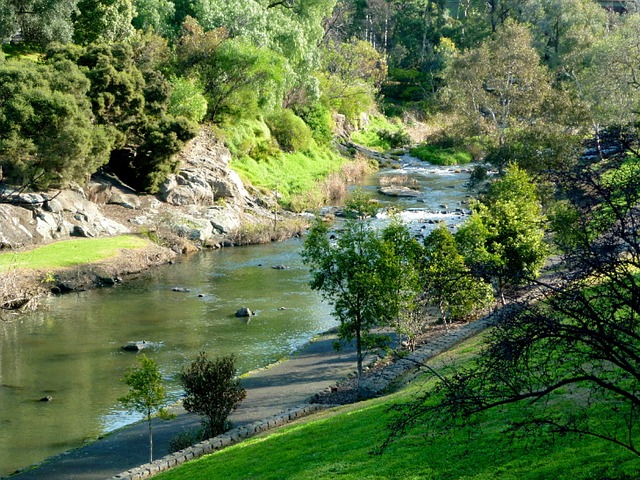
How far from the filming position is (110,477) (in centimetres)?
2422

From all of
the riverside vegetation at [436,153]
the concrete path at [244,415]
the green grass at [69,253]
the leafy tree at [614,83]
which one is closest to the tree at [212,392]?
Answer: the concrete path at [244,415]

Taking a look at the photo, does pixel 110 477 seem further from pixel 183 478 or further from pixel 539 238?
pixel 539 238

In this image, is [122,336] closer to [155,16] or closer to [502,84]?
[155,16]

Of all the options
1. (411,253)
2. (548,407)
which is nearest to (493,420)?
(548,407)

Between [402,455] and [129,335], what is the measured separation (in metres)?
23.7

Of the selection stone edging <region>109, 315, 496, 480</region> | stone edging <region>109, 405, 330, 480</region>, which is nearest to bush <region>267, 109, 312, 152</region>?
stone edging <region>109, 315, 496, 480</region>

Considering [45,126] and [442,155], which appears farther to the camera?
[442,155]

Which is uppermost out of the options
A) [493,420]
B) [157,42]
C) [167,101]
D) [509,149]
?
[157,42]

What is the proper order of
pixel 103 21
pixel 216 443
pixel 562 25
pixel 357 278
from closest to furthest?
pixel 216 443 < pixel 357 278 < pixel 103 21 < pixel 562 25

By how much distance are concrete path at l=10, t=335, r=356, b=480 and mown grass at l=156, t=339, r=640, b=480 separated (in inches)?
157

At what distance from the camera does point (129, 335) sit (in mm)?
40688

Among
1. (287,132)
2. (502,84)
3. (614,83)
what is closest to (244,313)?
(614,83)

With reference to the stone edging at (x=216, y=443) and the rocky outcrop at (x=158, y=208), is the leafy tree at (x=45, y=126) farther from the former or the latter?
the stone edging at (x=216, y=443)

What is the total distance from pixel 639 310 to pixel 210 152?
204 ft
